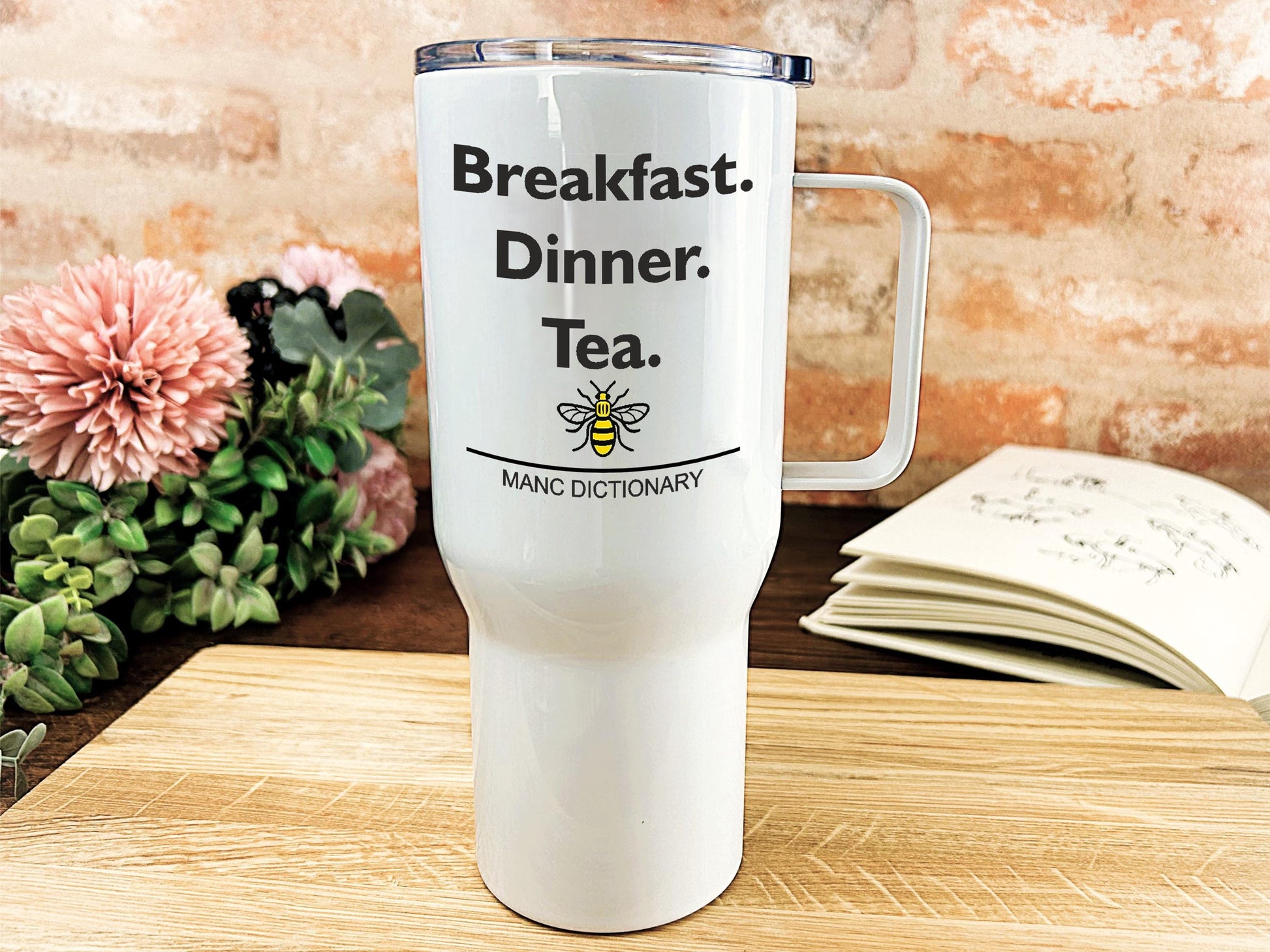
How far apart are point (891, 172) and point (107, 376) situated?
0.62 m

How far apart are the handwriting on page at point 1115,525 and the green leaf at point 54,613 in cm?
56

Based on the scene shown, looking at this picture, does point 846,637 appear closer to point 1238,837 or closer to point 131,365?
point 1238,837

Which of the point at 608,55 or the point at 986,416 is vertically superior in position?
the point at 608,55

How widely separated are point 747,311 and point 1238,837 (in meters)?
0.32

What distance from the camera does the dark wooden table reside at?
1.98 ft

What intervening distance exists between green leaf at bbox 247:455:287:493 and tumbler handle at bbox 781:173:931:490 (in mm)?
361

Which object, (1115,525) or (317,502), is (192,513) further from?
(1115,525)

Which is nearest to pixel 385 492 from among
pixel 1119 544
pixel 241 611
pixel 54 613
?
pixel 241 611

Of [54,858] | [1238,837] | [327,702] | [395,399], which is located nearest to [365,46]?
[395,399]

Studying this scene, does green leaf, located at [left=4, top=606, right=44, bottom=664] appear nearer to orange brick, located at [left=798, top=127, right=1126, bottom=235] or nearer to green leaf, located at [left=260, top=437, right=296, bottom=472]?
green leaf, located at [left=260, top=437, right=296, bottom=472]

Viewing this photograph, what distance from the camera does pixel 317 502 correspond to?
73 centimetres

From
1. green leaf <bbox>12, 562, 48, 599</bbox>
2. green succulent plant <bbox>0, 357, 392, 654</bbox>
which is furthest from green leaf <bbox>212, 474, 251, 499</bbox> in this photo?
green leaf <bbox>12, 562, 48, 599</bbox>

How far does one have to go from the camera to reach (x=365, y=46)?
0.94 m

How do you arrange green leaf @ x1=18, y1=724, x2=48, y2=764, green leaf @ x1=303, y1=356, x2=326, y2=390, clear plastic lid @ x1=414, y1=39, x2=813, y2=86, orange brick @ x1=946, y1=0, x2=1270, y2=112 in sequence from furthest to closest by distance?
orange brick @ x1=946, y1=0, x2=1270, y2=112 < green leaf @ x1=303, y1=356, x2=326, y2=390 < green leaf @ x1=18, y1=724, x2=48, y2=764 < clear plastic lid @ x1=414, y1=39, x2=813, y2=86
